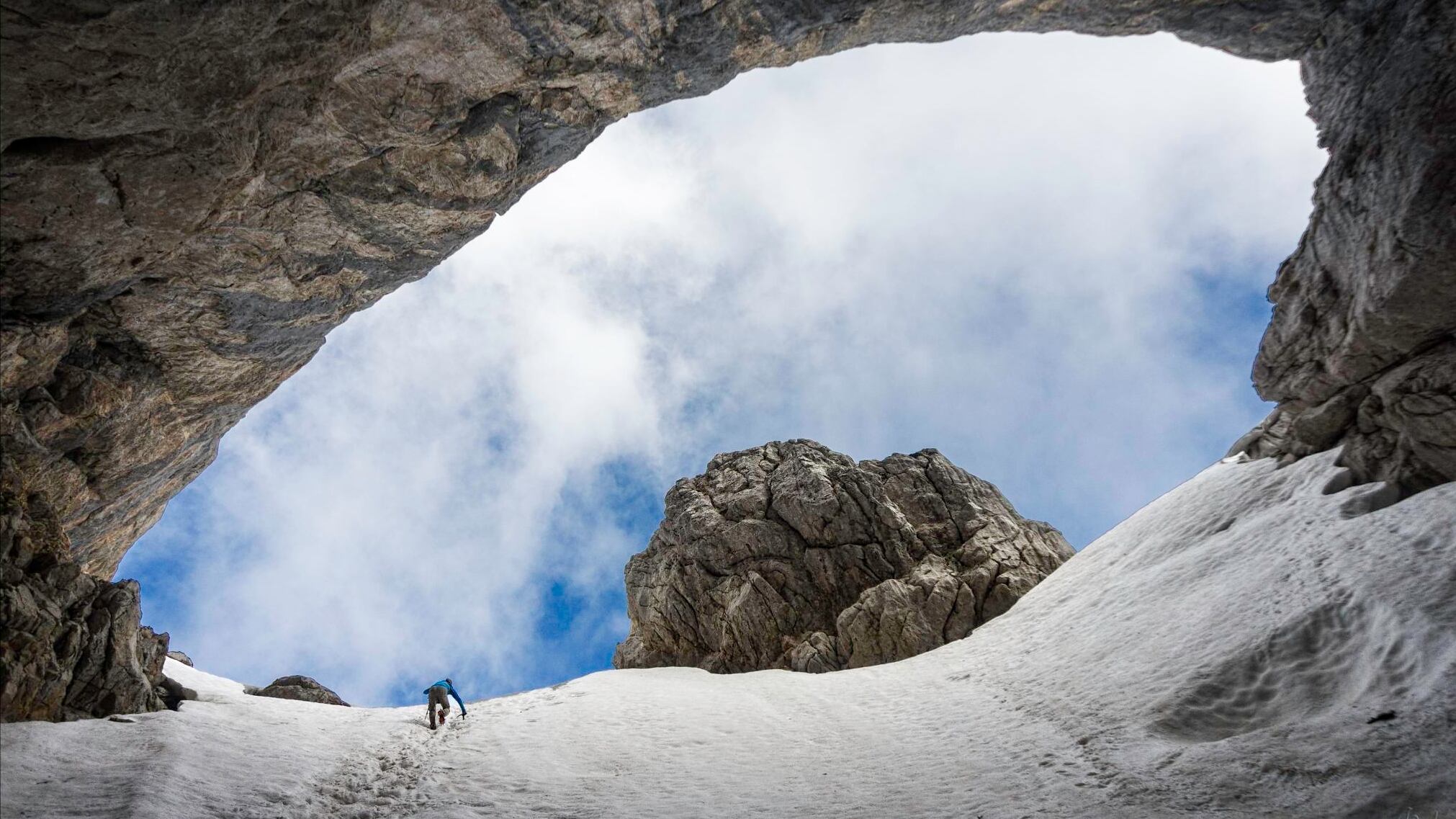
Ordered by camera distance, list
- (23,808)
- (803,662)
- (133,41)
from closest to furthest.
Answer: (133,41), (23,808), (803,662)

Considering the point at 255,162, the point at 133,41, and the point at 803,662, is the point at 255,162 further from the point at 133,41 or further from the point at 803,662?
the point at 803,662

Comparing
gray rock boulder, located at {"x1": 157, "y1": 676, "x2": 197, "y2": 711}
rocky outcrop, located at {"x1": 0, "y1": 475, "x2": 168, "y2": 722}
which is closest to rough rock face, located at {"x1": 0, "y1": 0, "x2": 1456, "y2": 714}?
rocky outcrop, located at {"x1": 0, "y1": 475, "x2": 168, "y2": 722}

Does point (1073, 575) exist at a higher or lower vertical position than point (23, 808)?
higher

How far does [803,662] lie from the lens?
115ft

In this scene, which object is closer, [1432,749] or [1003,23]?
[1432,749]

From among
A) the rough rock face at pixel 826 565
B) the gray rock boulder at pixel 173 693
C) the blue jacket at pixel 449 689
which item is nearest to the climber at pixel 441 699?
the blue jacket at pixel 449 689

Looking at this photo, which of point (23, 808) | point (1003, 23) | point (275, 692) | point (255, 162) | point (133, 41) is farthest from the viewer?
point (275, 692)

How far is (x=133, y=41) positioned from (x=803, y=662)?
33.8m

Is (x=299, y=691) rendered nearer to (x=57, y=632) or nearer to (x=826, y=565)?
(x=57, y=632)

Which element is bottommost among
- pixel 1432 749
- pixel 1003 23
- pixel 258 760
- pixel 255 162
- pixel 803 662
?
pixel 1432 749

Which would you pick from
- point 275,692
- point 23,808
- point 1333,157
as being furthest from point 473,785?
point 1333,157

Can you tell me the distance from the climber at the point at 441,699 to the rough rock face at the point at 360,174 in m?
10.8

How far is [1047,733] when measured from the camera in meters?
17.8

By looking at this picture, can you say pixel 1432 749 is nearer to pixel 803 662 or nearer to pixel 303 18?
pixel 303 18
